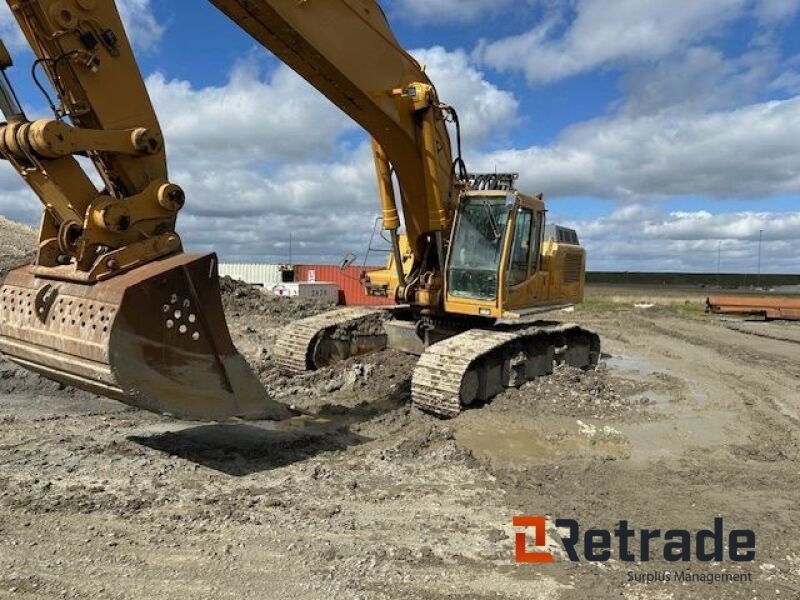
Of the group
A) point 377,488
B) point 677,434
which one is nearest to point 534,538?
point 377,488

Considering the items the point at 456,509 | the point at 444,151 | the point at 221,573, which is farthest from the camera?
the point at 444,151

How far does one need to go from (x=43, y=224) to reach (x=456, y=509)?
4099mm

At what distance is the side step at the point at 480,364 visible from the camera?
7.95 meters

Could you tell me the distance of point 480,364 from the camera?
8.55m

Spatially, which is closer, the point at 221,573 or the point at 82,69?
the point at 221,573

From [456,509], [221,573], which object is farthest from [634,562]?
[221,573]

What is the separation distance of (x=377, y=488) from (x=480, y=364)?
312 cm

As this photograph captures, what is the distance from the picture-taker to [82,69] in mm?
5379

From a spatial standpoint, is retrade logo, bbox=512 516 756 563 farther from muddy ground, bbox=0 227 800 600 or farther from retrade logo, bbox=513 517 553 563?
muddy ground, bbox=0 227 800 600

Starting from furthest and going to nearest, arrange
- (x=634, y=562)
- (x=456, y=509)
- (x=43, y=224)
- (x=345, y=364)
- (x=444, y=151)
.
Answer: (x=345, y=364) → (x=444, y=151) → (x=43, y=224) → (x=456, y=509) → (x=634, y=562)

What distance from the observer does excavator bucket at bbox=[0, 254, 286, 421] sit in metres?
5.10

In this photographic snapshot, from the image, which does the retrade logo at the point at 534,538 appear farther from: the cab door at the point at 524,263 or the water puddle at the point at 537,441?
the cab door at the point at 524,263

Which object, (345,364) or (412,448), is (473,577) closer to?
(412,448)

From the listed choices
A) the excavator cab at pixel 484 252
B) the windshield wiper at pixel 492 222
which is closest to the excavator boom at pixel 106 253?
the excavator cab at pixel 484 252
